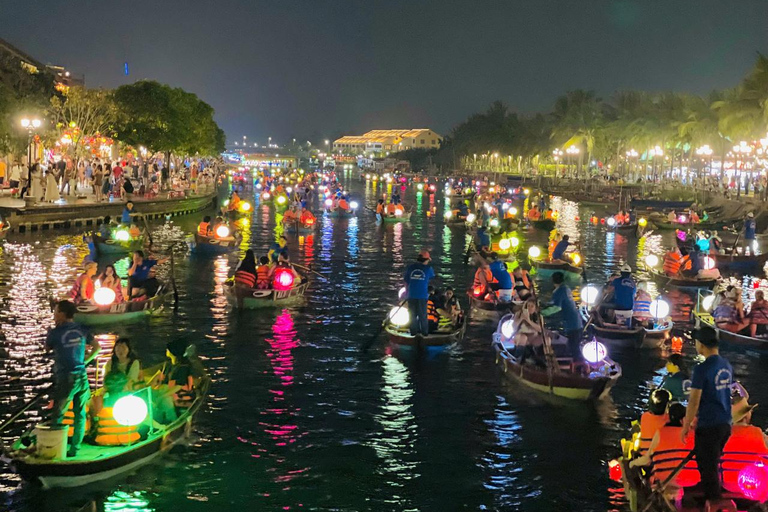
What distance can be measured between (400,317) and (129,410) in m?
9.71

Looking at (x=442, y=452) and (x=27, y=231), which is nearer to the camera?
(x=442, y=452)

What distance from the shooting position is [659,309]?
71.8 feet

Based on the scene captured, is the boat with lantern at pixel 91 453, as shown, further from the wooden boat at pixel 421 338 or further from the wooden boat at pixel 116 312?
the wooden boat at pixel 116 312

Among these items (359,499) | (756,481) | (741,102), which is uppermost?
(741,102)

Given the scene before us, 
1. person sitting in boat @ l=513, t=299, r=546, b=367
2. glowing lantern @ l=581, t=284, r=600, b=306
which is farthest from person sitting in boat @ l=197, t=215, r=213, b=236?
person sitting in boat @ l=513, t=299, r=546, b=367

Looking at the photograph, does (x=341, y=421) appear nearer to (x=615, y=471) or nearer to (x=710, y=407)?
(x=615, y=471)

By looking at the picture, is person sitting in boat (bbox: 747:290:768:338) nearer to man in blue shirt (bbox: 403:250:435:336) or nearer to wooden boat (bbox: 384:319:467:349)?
wooden boat (bbox: 384:319:467:349)

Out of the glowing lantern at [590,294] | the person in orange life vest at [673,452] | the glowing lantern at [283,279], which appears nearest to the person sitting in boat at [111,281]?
the glowing lantern at [283,279]

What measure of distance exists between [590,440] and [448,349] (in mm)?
6215

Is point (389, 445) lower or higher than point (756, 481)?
lower

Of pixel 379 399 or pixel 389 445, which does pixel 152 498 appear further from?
pixel 379 399

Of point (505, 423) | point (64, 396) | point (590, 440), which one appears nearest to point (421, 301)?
point (505, 423)

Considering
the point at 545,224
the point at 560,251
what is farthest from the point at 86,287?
the point at 545,224

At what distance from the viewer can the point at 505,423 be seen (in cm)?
1543
